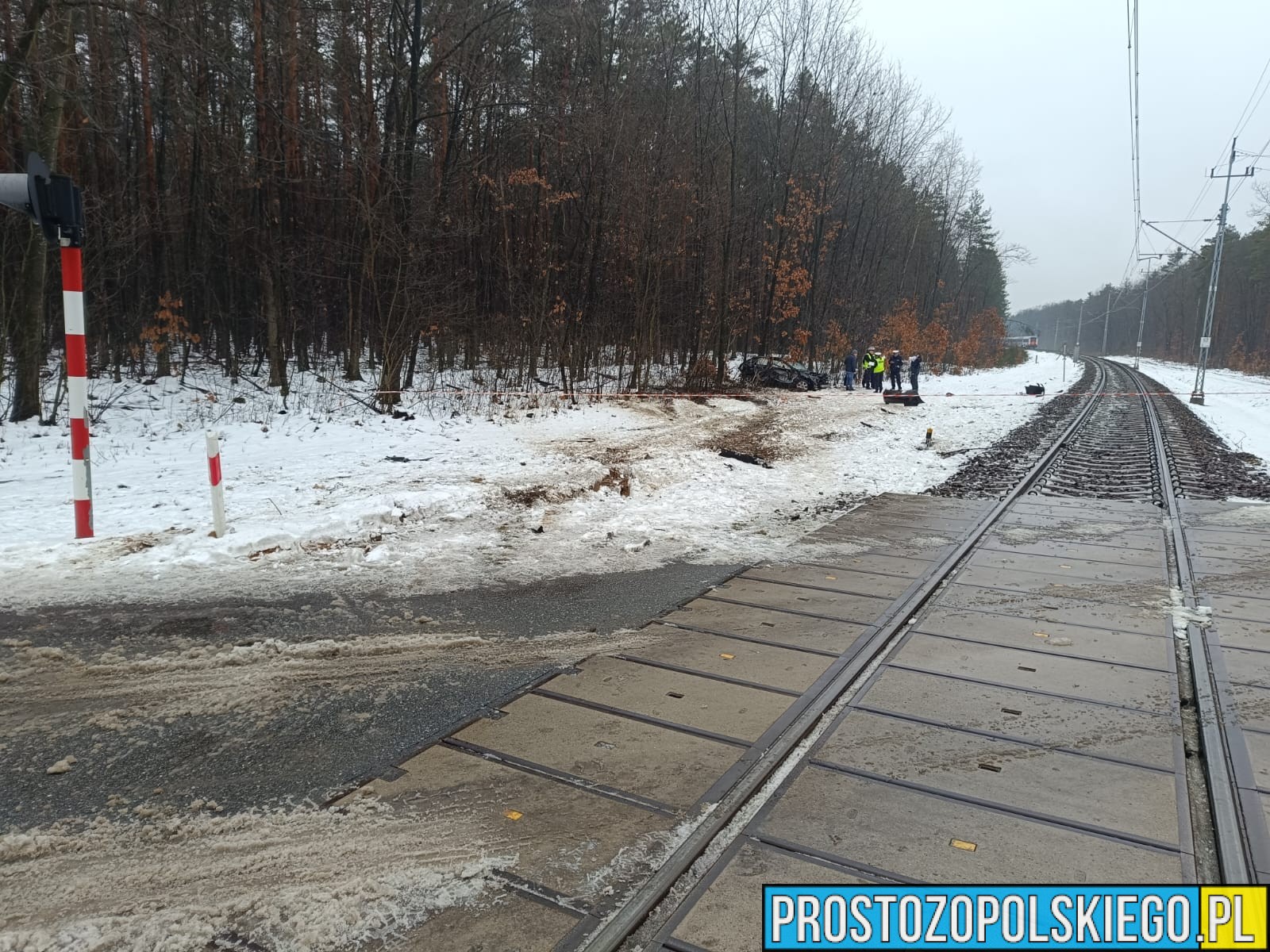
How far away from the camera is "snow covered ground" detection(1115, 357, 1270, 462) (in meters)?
18.7

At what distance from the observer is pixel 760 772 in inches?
148

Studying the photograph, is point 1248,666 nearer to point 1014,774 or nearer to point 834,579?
point 1014,774

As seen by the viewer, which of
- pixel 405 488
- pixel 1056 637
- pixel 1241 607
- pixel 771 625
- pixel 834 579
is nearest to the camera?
pixel 1056 637

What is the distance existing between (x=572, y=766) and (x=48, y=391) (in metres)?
16.3

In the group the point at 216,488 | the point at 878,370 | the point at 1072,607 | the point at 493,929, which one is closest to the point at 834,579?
the point at 1072,607

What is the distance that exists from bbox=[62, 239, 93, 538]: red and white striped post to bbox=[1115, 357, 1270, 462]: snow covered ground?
18900 mm

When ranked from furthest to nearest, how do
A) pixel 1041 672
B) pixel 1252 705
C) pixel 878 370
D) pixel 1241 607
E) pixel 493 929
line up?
pixel 878 370
pixel 1241 607
pixel 1041 672
pixel 1252 705
pixel 493 929

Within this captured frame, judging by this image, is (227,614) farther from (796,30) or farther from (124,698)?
(796,30)

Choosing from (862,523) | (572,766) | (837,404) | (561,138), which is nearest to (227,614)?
(572,766)

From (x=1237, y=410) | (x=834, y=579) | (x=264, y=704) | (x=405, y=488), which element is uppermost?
(x=1237, y=410)

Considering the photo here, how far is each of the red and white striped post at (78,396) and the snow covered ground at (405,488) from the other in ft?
1.04

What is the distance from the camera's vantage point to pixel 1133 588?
695cm

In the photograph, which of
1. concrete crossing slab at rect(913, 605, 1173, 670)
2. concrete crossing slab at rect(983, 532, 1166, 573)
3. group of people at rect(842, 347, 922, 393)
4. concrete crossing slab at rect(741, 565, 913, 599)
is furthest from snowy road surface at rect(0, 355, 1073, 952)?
group of people at rect(842, 347, 922, 393)

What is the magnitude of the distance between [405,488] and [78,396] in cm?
351
